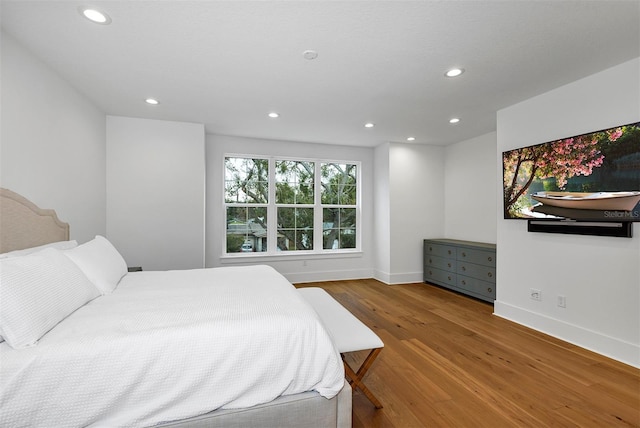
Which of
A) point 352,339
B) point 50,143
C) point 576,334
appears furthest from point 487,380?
point 50,143

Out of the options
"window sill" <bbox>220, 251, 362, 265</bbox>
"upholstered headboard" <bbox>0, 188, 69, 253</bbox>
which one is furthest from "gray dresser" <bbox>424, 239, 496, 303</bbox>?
"upholstered headboard" <bbox>0, 188, 69, 253</bbox>

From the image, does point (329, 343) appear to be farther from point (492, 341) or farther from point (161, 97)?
point (161, 97)

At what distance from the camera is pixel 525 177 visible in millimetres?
3174

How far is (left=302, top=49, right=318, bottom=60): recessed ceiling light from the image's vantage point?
223 centimetres

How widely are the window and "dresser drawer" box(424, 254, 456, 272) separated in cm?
129

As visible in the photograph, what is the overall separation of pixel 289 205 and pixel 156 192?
6.82 feet

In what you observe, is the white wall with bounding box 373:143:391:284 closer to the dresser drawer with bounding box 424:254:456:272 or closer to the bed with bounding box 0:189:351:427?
the dresser drawer with bounding box 424:254:456:272

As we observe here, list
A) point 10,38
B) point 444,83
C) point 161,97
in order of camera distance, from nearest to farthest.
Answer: point 10,38 → point 444,83 → point 161,97

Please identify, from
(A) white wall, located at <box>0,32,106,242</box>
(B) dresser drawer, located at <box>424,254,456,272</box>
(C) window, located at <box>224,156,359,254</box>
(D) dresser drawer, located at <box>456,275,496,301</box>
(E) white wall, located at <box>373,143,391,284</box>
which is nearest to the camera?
(A) white wall, located at <box>0,32,106,242</box>

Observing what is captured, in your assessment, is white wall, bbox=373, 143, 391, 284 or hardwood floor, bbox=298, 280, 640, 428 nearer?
hardwood floor, bbox=298, 280, 640, 428

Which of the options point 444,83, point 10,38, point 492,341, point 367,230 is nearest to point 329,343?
point 492,341

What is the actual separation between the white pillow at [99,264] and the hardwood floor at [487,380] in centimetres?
184

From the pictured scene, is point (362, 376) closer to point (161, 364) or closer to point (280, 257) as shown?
point (161, 364)

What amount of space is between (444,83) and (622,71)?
4.50ft
